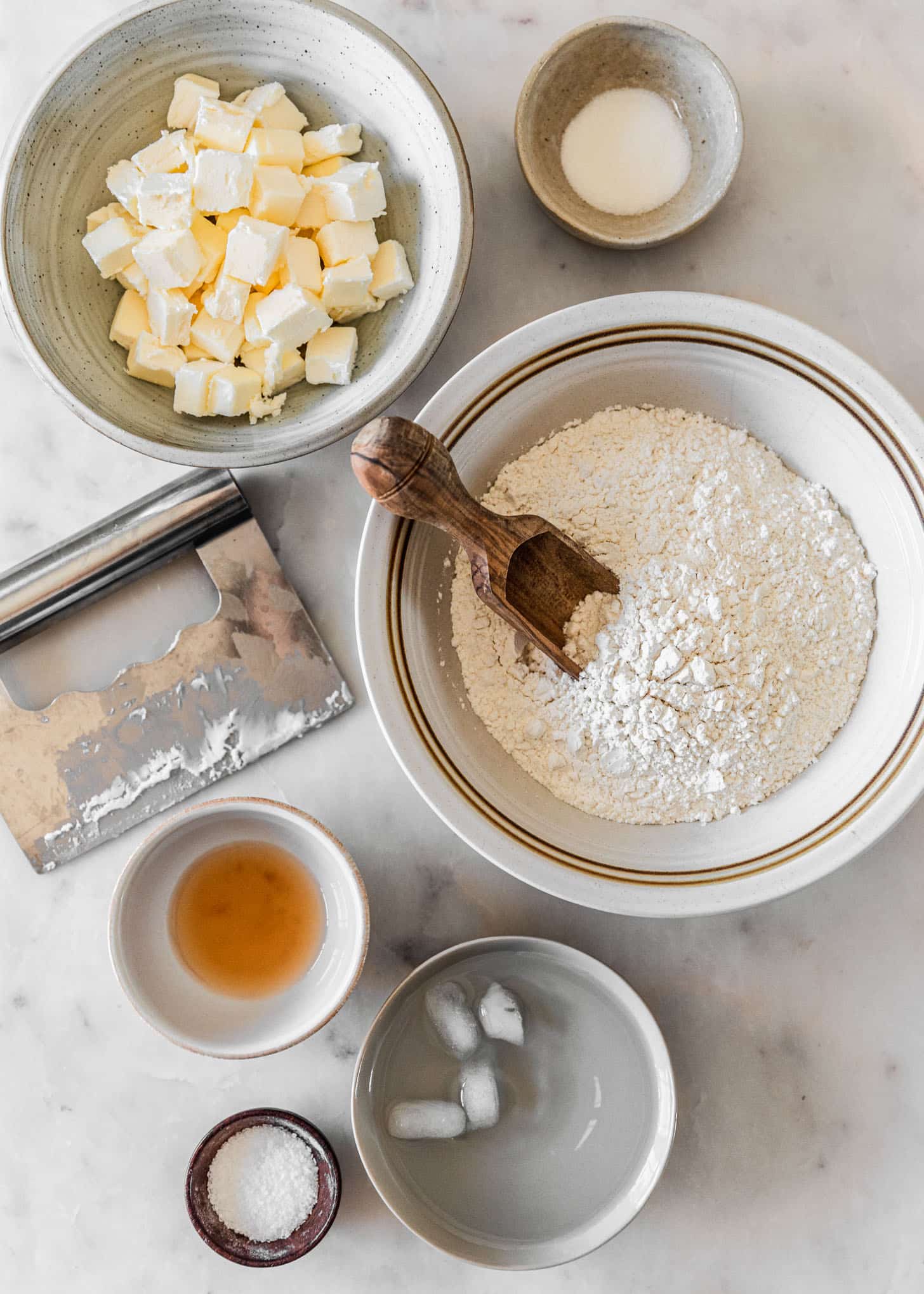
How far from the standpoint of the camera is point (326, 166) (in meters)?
1.13

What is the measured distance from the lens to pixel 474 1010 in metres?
1.19

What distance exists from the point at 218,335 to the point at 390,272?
0.69ft

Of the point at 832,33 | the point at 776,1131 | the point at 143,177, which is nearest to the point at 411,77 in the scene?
the point at 143,177

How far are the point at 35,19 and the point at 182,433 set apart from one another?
0.63 metres

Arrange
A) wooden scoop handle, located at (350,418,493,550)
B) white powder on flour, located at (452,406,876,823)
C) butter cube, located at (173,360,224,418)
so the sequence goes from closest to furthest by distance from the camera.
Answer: wooden scoop handle, located at (350,418,493,550) < white powder on flour, located at (452,406,876,823) < butter cube, located at (173,360,224,418)

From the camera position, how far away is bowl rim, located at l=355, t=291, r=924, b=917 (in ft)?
3.28

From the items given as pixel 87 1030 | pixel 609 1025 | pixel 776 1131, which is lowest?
pixel 776 1131

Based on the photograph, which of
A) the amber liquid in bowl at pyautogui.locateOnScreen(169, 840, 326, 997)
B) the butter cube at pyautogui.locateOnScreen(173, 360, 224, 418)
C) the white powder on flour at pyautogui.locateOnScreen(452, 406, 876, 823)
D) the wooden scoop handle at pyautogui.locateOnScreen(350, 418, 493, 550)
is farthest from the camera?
the amber liquid in bowl at pyautogui.locateOnScreen(169, 840, 326, 997)

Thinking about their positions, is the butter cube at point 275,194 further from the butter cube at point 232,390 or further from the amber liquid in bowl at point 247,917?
the amber liquid in bowl at point 247,917

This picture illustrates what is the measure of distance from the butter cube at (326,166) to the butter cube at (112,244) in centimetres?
22

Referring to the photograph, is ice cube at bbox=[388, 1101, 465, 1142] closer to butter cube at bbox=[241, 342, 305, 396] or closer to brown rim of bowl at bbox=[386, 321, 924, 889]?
brown rim of bowl at bbox=[386, 321, 924, 889]

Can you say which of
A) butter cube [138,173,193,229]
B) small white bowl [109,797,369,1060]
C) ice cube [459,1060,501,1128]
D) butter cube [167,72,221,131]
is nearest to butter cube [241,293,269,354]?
butter cube [138,173,193,229]

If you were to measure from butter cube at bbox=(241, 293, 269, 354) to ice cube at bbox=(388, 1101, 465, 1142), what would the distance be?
93 cm

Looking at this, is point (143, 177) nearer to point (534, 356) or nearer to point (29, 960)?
point (534, 356)
